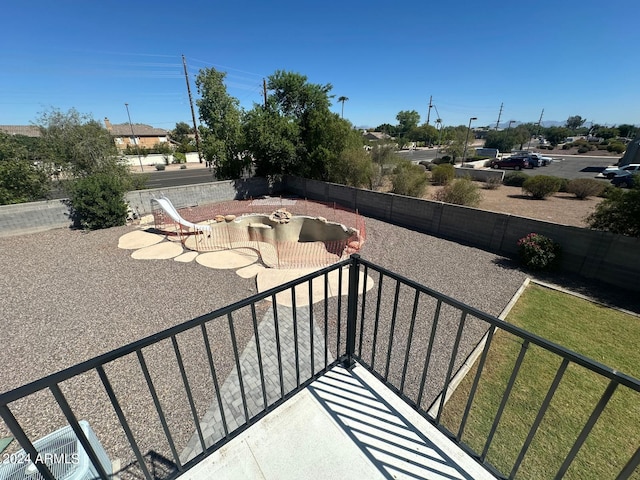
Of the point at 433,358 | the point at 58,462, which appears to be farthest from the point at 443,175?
the point at 58,462

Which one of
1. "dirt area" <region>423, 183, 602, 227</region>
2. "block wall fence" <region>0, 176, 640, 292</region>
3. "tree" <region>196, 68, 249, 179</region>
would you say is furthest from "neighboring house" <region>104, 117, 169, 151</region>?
"dirt area" <region>423, 183, 602, 227</region>

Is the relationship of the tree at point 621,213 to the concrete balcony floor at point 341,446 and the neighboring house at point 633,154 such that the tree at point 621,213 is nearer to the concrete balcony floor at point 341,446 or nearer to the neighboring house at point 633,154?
the concrete balcony floor at point 341,446

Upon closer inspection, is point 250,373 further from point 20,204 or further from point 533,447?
point 20,204

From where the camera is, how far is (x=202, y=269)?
264 inches

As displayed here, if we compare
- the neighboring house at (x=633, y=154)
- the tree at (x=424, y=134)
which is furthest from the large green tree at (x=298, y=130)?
the tree at (x=424, y=134)

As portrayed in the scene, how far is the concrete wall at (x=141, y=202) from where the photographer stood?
8.67 meters

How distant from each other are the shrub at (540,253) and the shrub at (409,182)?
6.05 meters

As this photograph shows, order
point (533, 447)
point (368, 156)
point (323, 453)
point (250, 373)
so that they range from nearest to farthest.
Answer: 1. point (323, 453)
2. point (533, 447)
3. point (250, 373)
4. point (368, 156)

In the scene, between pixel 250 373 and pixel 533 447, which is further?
pixel 250 373

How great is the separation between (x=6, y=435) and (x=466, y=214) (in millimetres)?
10328

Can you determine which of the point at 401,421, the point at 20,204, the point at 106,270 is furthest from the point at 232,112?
the point at 401,421

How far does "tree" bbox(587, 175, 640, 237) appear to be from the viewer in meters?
5.93

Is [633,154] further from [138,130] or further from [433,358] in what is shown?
[138,130]

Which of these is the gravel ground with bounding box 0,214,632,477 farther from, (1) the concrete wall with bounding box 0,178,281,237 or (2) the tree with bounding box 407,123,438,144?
(2) the tree with bounding box 407,123,438,144
